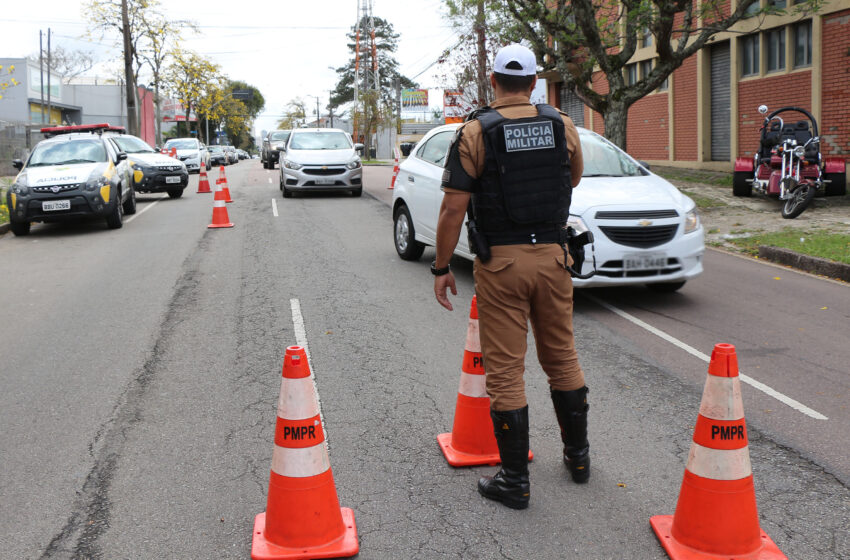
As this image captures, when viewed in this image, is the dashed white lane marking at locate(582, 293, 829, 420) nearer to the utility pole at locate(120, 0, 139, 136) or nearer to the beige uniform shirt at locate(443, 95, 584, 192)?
the beige uniform shirt at locate(443, 95, 584, 192)

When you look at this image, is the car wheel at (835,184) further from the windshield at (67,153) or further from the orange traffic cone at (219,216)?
the windshield at (67,153)

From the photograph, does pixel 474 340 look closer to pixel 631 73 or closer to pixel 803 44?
pixel 803 44

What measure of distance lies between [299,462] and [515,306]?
1179 millimetres

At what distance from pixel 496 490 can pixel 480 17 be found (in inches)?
695

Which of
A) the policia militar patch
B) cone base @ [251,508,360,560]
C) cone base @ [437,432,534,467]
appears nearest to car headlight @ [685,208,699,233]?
cone base @ [437,432,534,467]

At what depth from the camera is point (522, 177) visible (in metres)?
3.80

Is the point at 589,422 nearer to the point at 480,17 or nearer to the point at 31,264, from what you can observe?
the point at 31,264

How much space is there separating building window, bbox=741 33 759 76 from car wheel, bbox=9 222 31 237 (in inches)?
677

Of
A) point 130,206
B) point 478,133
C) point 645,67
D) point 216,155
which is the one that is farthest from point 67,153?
point 216,155

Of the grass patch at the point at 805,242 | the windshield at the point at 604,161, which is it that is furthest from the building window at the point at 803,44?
the windshield at the point at 604,161

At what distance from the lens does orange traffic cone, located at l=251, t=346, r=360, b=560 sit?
3422 millimetres

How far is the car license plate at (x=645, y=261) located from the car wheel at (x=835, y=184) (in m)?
8.82

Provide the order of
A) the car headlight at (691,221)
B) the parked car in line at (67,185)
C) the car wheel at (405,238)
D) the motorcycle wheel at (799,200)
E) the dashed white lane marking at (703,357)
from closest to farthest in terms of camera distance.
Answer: the dashed white lane marking at (703,357), the car headlight at (691,221), the car wheel at (405,238), the motorcycle wheel at (799,200), the parked car in line at (67,185)

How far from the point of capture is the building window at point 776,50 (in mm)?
20391
